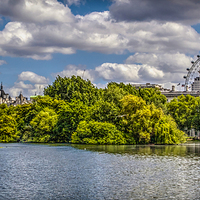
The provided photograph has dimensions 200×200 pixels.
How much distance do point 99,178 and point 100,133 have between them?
2084 inches

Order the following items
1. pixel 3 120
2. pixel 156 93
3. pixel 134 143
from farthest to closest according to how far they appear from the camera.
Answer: pixel 156 93 → pixel 3 120 → pixel 134 143

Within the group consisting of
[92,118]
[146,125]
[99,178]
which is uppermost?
[92,118]

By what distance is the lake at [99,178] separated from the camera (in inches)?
1229

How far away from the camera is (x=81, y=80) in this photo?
12450 cm

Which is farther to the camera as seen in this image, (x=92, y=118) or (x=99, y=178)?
(x=92, y=118)

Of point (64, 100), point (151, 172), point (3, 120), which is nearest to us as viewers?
point (151, 172)

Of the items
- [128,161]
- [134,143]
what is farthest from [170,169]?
[134,143]

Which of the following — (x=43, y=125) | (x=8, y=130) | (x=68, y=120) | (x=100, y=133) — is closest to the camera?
(x=100, y=133)

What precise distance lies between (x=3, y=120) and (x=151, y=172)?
74307 mm

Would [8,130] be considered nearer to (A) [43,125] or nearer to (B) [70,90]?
(A) [43,125]

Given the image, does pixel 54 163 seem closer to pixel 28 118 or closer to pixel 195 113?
pixel 28 118

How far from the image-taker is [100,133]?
302 ft

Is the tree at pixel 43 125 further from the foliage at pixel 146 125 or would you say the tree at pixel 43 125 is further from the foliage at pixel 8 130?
the foliage at pixel 146 125

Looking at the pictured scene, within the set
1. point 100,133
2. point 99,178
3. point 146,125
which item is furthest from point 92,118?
point 99,178
